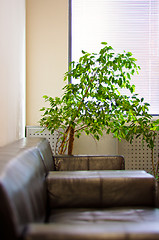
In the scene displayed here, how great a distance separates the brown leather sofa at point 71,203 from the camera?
896 mm

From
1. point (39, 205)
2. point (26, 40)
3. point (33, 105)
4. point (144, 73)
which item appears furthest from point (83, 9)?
point (39, 205)

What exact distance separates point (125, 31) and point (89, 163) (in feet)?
7.07

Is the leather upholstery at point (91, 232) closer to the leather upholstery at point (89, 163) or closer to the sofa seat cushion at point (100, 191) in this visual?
the sofa seat cushion at point (100, 191)

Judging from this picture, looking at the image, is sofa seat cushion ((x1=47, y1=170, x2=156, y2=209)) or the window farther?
the window

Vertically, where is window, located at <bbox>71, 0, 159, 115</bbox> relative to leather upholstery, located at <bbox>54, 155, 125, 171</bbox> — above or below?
above

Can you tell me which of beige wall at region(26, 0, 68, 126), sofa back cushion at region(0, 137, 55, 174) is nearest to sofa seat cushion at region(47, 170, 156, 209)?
sofa back cushion at region(0, 137, 55, 174)

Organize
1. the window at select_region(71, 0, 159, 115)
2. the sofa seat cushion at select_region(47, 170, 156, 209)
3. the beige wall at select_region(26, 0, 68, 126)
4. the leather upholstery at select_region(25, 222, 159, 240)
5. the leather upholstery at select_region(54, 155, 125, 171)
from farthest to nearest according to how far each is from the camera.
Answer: the window at select_region(71, 0, 159, 115), the beige wall at select_region(26, 0, 68, 126), the leather upholstery at select_region(54, 155, 125, 171), the sofa seat cushion at select_region(47, 170, 156, 209), the leather upholstery at select_region(25, 222, 159, 240)

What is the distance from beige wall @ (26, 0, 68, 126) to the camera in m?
3.65

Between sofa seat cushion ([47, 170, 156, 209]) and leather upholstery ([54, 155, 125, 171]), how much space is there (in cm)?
75

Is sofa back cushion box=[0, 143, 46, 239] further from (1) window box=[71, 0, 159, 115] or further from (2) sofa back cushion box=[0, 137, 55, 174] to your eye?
(1) window box=[71, 0, 159, 115]

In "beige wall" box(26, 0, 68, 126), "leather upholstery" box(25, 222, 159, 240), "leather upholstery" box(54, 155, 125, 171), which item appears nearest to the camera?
"leather upholstery" box(25, 222, 159, 240)

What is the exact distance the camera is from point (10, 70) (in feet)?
8.36

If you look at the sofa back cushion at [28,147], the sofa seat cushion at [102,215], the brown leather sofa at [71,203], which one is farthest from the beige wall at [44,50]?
the sofa seat cushion at [102,215]

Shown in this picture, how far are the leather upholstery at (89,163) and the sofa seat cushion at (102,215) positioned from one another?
2.74 feet
